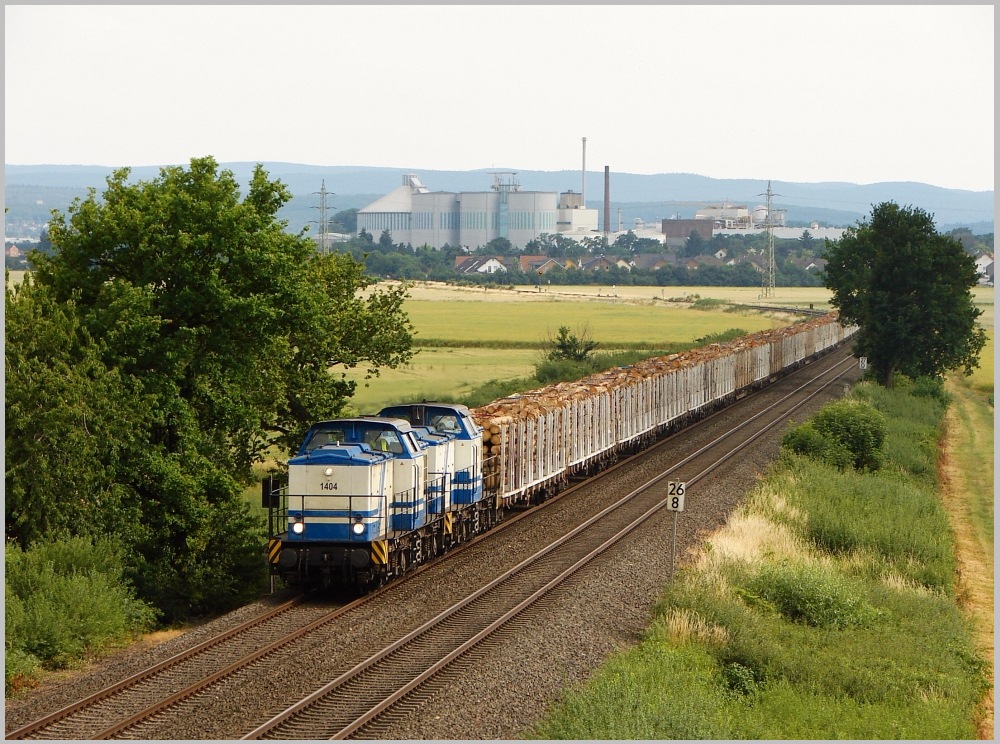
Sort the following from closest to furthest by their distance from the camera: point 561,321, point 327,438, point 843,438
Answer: point 327,438 < point 843,438 < point 561,321

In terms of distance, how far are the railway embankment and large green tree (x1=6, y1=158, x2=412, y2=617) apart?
11637mm

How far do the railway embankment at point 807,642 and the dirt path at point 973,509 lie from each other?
0.17 meters

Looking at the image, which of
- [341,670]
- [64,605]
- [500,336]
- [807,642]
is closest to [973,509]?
[807,642]

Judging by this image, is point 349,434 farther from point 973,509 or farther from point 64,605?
point 973,509

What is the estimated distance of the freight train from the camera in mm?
24328

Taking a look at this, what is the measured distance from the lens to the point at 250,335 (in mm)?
29969

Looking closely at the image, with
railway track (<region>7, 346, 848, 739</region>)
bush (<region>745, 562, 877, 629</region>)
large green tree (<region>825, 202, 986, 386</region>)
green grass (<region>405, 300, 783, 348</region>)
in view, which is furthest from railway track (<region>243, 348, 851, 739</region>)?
green grass (<region>405, 300, 783, 348</region>)

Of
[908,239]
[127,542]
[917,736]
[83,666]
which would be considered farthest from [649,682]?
[908,239]

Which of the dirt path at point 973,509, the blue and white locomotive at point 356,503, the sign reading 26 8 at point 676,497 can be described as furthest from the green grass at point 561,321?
the sign reading 26 8 at point 676,497

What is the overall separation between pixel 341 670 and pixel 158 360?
12.0m

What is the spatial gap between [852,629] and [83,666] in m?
14.2

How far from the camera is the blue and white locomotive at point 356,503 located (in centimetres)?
2423

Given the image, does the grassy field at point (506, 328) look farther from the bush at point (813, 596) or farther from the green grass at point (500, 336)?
the bush at point (813, 596)

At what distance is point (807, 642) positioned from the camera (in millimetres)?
22234
